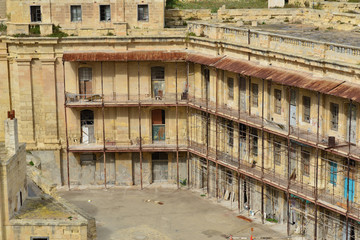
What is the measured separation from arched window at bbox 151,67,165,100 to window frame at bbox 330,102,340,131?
17703 mm

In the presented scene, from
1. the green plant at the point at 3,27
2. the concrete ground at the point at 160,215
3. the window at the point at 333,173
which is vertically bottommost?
the concrete ground at the point at 160,215

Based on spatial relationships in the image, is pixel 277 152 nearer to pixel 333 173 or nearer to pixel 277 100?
pixel 277 100

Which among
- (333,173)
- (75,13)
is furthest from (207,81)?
(333,173)

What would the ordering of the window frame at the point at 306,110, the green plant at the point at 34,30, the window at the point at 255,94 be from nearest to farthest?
the window frame at the point at 306,110 < the window at the point at 255,94 < the green plant at the point at 34,30

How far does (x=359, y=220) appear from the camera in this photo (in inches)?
1955

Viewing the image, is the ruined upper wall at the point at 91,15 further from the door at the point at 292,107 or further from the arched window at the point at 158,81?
the door at the point at 292,107

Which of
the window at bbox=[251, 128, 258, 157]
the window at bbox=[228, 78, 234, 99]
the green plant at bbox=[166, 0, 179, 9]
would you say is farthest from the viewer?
the green plant at bbox=[166, 0, 179, 9]

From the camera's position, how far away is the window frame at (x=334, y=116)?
52994 mm

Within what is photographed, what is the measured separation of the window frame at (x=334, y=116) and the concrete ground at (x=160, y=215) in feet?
27.2

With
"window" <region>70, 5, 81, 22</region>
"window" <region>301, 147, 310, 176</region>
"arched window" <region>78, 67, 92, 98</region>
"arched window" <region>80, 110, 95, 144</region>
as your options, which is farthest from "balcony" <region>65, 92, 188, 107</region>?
"window" <region>301, 147, 310, 176</region>

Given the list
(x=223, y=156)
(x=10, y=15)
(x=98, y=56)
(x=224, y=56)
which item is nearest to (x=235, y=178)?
(x=223, y=156)

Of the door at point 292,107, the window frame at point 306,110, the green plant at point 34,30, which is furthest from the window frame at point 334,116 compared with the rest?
the green plant at point 34,30

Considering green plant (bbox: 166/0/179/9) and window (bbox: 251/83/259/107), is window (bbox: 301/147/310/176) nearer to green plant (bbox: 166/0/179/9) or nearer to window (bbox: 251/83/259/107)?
window (bbox: 251/83/259/107)

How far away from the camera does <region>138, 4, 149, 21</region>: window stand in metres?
68.2
